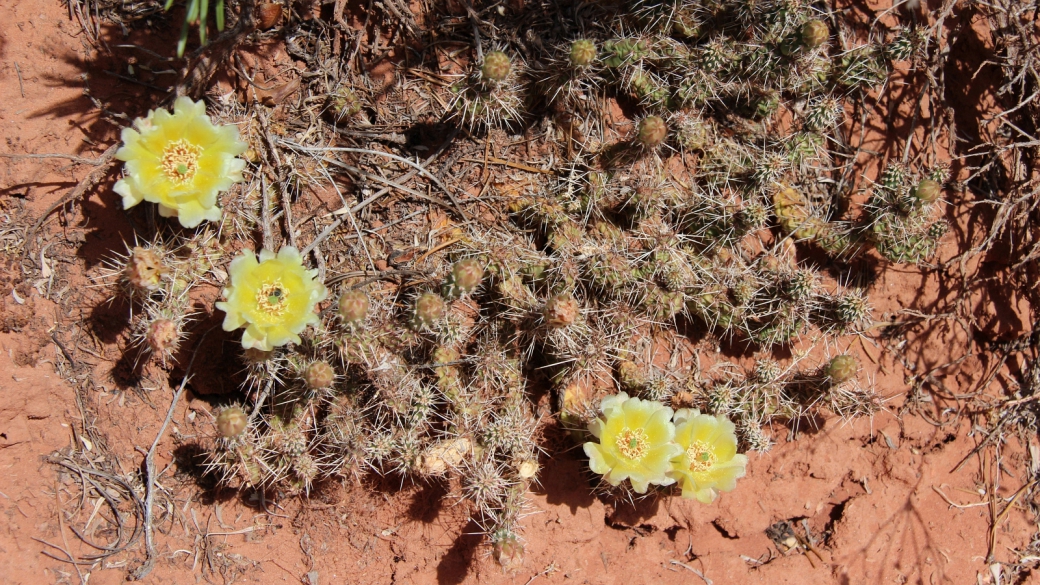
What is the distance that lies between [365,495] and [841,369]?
2277 mm

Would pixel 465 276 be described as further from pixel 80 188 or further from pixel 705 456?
pixel 80 188

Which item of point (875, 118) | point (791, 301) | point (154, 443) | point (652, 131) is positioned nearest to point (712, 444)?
point (791, 301)

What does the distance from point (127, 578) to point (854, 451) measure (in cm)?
356

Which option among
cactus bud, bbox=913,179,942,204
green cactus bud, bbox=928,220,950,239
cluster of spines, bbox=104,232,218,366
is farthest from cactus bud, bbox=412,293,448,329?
green cactus bud, bbox=928,220,950,239

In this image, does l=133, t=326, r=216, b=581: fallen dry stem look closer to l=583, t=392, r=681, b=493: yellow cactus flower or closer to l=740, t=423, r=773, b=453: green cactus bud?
l=583, t=392, r=681, b=493: yellow cactus flower

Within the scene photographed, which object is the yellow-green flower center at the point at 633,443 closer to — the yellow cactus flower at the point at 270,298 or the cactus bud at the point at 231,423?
the yellow cactus flower at the point at 270,298

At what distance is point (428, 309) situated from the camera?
293 cm

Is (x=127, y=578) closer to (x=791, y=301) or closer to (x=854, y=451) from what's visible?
(x=791, y=301)

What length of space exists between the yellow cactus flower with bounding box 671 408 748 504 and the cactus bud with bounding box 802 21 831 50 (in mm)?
1798

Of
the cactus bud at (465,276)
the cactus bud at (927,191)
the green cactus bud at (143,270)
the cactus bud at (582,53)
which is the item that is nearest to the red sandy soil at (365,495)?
the green cactus bud at (143,270)

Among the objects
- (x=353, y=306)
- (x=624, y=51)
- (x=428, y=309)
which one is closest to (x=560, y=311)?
(x=428, y=309)

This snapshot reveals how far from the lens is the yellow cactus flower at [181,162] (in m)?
2.77

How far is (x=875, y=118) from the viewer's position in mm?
4070

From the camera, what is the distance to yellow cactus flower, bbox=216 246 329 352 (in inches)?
109
